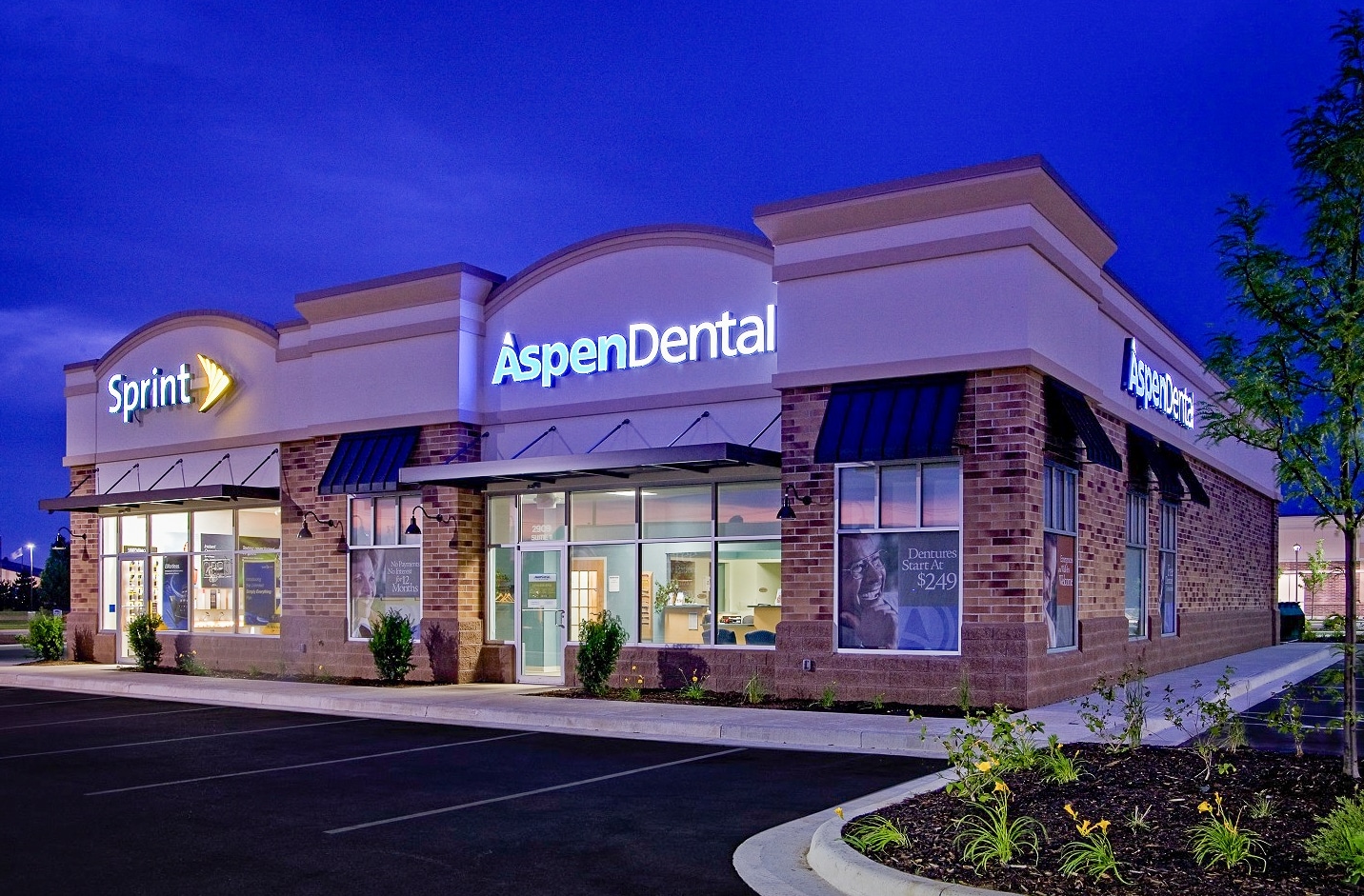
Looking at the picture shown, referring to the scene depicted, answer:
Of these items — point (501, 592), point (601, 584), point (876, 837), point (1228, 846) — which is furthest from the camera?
point (501, 592)

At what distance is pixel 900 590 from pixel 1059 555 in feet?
8.07

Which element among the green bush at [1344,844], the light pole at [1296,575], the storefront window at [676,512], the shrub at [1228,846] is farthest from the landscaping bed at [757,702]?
the light pole at [1296,575]

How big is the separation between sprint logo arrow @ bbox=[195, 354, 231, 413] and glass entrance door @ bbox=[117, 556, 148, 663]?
174 inches

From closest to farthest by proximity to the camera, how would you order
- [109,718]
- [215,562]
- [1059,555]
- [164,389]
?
[1059,555] → [109,718] → [215,562] → [164,389]

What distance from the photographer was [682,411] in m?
19.4

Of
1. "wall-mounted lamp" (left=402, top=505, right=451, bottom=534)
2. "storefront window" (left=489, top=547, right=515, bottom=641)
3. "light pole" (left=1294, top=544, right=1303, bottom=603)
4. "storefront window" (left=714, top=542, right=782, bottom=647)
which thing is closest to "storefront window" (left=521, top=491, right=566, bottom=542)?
"storefront window" (left=489, top=547, right=515, bottom=641)

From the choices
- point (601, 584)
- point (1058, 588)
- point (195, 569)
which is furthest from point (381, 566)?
point (1058, 588)

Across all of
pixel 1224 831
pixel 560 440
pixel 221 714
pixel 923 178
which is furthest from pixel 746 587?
pixel 1224 831

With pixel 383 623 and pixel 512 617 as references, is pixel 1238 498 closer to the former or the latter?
pixel 512 617

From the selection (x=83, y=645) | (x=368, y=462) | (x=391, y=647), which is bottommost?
(x=83, y=645)

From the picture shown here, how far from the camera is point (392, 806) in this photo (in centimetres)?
1052

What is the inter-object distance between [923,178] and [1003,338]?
237cm

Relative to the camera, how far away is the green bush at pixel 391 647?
68.9 ft

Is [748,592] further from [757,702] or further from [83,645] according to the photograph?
[83,645]
